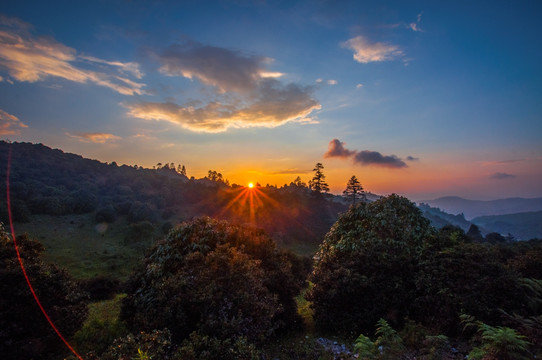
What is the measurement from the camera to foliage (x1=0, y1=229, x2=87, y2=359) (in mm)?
8703

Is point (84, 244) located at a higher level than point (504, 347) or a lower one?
lower

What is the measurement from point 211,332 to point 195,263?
2.86m

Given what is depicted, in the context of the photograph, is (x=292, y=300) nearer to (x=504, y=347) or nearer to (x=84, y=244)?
(x=504, y=347)

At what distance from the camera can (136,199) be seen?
88438 millimetres

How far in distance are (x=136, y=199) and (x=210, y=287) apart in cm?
8965

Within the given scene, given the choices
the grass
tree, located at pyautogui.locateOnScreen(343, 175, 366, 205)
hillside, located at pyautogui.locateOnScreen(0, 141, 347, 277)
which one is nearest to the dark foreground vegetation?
the grass

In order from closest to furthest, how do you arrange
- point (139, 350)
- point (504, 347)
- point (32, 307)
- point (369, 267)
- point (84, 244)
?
point (139, 350)
point (504, 347)
point (32, 307)
point (369, 267)
point (84, 244)

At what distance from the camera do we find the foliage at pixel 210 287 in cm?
931

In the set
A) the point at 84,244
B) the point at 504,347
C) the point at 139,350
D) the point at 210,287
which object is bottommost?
the point at 84,244

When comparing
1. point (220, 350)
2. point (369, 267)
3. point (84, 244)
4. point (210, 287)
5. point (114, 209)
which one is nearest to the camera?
point (220, 350)

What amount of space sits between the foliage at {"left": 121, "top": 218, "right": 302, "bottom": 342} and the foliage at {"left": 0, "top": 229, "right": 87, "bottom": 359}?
6.73 feet

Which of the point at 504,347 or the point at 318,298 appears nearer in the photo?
the point at 504,347

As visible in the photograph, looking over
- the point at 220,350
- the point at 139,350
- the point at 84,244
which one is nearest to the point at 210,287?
the point at 220,350

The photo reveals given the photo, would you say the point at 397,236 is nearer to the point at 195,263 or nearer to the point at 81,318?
the point at 195,263
